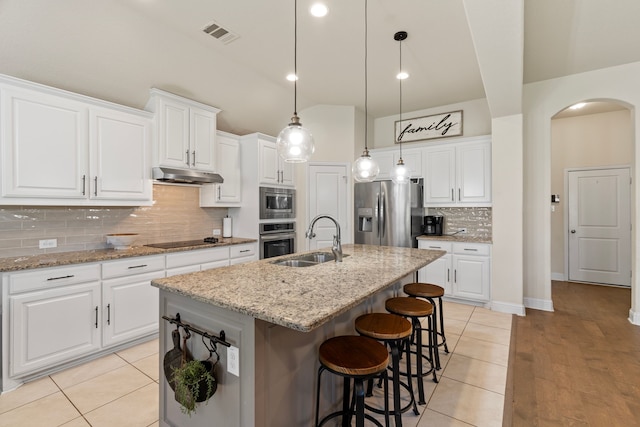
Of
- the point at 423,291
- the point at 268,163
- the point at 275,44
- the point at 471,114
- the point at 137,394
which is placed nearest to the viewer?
the point at 137,394

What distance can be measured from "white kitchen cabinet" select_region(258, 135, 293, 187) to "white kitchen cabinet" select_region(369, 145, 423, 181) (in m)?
1.60

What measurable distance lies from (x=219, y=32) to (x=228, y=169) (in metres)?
1.68

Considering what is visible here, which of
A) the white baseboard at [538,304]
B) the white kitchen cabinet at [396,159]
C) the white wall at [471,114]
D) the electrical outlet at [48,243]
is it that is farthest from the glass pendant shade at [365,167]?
the white baseboard at [538,304]

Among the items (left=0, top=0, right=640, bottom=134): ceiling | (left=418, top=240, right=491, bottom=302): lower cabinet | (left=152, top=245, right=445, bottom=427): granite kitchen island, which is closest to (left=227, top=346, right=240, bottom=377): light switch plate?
(left=152, top=245, right=445, bottom=427): granite kitchen island

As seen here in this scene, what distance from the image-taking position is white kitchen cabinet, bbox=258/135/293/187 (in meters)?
4.19

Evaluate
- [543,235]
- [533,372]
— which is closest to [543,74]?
[543,235]

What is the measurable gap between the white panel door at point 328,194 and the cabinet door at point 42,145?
2.96 meters

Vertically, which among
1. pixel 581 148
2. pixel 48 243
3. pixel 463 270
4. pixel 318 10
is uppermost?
pixel 318 10

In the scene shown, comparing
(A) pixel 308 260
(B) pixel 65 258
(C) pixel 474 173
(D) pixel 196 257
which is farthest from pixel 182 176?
(C) pixel 474 173

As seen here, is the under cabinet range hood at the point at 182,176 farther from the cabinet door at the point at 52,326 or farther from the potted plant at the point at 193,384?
the potted plant at the point at 193,384

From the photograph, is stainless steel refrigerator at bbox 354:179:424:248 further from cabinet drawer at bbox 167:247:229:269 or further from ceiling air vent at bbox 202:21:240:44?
ceiling air vent at bbox 202:21:240:44

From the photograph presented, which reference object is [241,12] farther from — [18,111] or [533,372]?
[533,372]

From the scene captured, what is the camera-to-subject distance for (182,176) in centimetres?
336

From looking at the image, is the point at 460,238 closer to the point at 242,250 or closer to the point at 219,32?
the point at 242,250
